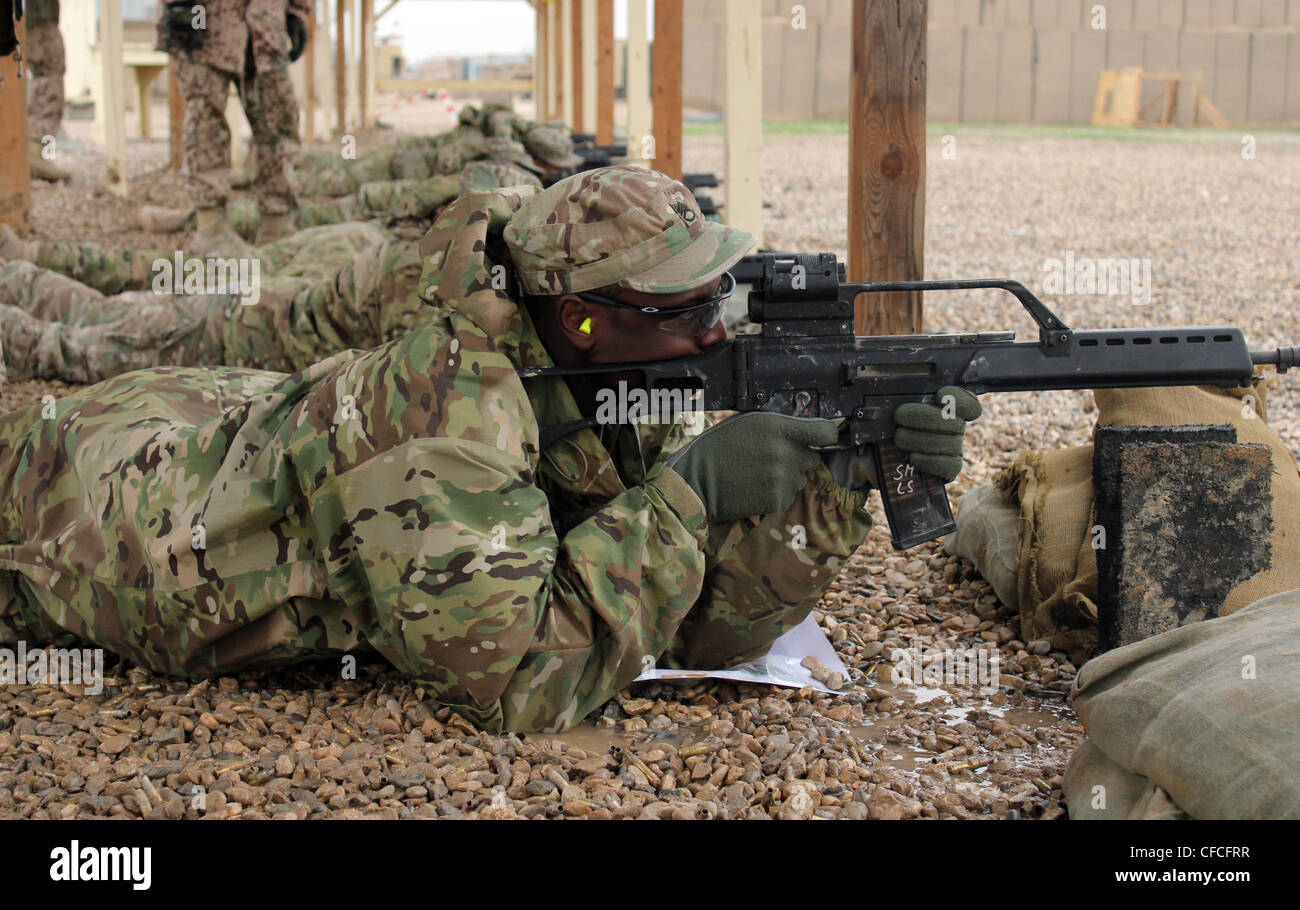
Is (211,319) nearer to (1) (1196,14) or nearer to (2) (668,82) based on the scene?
(2) (668,82)

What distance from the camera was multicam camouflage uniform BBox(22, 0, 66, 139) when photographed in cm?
1013

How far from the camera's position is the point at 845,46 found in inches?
1018

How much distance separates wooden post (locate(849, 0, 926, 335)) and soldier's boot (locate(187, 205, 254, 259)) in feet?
15.1

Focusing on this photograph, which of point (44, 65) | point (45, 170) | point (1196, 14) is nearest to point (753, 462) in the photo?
point (44, 65)

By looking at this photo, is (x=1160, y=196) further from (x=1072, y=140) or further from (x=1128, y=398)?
(x=1128, y=398)

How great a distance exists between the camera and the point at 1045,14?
86.0ft

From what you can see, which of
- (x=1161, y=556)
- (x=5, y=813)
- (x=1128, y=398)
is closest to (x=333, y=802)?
(x=5, y=813)

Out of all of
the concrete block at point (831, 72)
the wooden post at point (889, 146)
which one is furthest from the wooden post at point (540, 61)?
the wooden post at point (889, 146)

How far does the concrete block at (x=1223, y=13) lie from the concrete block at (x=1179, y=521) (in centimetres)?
2682

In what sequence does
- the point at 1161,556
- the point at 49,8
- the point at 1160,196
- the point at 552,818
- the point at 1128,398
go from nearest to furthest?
the point at 552,818
the point at 1161,556
the point at 1128,398
the point at 49,8
the point at 1160,196

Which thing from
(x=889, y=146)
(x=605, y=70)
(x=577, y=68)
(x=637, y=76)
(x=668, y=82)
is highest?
(x=577, y=68)

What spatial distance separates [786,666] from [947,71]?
24755mm

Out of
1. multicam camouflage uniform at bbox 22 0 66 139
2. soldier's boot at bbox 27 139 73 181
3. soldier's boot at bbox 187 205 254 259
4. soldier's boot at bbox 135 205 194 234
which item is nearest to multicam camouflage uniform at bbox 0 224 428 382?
soldier's boot at bbox 187 205 254 259

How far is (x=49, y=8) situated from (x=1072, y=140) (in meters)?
15.1
